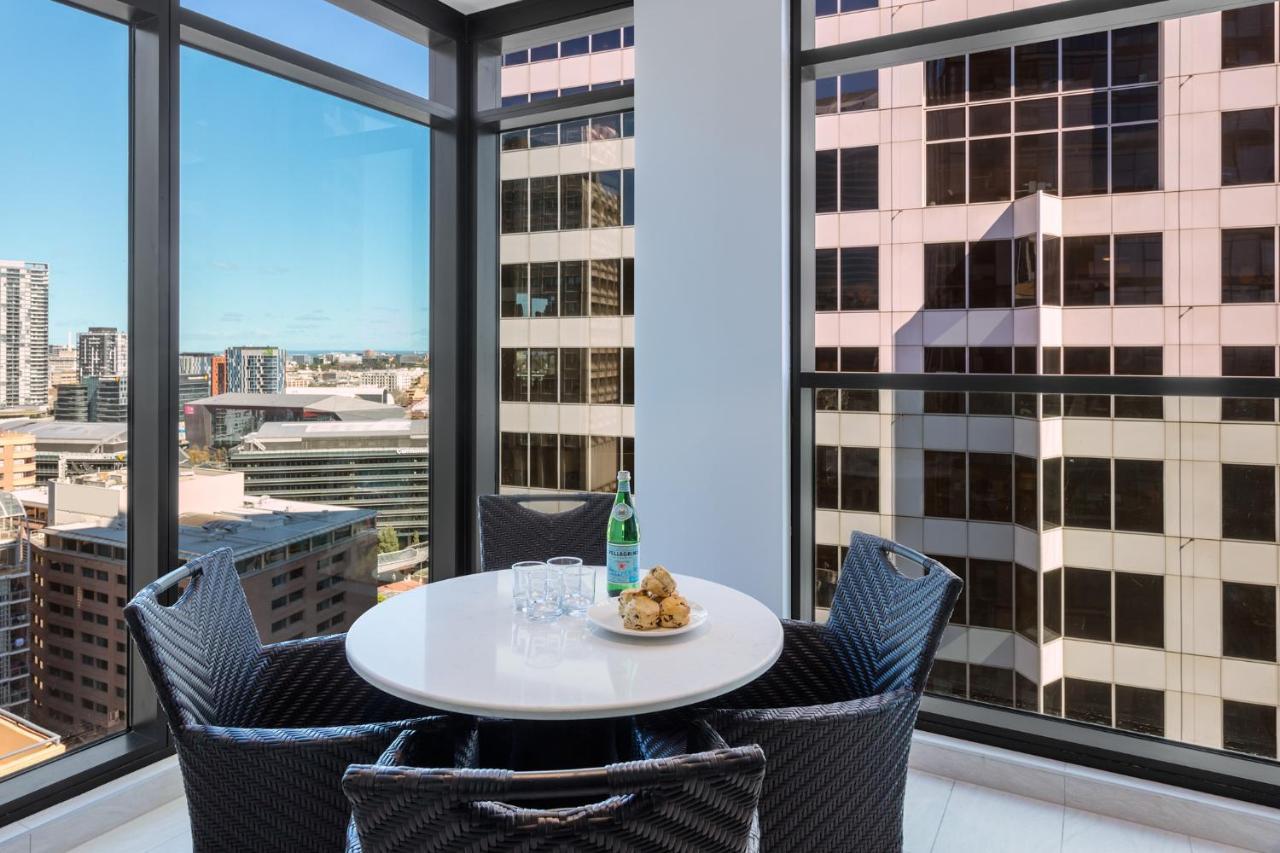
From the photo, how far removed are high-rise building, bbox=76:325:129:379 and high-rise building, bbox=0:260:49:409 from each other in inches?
3.6

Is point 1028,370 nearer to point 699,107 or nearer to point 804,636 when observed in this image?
point 699,107

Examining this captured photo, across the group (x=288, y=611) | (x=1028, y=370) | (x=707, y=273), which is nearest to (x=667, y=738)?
(x=707, y=273)

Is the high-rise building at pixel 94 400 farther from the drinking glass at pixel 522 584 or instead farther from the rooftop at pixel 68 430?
the drinking glass at pixel 522 584

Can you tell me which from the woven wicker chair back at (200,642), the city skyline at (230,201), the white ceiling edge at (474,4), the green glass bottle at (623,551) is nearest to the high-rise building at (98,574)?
the city skyline at (230,201)

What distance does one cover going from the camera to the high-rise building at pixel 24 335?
82.1 inches

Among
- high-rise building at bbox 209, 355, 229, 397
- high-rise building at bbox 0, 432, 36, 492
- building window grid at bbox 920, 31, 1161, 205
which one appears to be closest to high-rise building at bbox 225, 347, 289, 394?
high-rise building at bbox 209, 355, 229, 397

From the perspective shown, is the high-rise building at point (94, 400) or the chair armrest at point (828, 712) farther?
the high-rise building at point (94, 400)

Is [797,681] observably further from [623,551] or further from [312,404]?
[312,404]

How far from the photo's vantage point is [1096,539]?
10.3ft

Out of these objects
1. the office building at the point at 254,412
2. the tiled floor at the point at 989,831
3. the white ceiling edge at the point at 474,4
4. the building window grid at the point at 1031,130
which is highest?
the white ceiling edge at the point at 474,4

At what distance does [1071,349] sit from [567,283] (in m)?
2.32

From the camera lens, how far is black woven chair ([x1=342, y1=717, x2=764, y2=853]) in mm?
843

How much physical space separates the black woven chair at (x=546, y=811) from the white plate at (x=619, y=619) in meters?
0.65

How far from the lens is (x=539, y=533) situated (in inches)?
103
